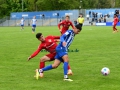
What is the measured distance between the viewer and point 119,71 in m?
9.92

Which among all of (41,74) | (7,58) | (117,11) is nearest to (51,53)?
(41,74)

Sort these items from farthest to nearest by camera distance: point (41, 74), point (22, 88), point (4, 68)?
point (4, 68) → point (41, 74) → point (22, 88)

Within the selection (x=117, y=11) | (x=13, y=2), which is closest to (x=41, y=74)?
(x=117, y=11)

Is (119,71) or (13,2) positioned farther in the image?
(13,2)

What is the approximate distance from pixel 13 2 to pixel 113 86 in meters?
84.1

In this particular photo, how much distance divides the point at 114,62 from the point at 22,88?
505cm

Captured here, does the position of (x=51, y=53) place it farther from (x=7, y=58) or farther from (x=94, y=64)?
(x=7, y=58)

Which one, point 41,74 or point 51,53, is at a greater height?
point 51,53

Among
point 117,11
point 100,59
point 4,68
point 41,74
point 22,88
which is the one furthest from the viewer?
point 117,11

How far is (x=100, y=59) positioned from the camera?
41.8 ft

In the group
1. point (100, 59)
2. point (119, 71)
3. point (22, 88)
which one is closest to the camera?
point (22, 88)

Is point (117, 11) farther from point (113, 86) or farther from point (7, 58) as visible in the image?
point (113, 86)

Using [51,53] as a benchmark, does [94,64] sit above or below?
below

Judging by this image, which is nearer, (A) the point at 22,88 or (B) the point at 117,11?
(A) the point at 22,88
